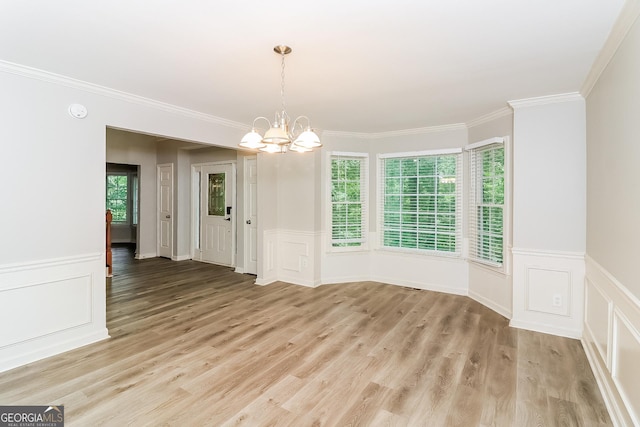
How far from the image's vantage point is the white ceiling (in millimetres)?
1847

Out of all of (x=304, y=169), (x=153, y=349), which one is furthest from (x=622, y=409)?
(x=304, y=169)

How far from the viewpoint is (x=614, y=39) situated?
209 centimetres

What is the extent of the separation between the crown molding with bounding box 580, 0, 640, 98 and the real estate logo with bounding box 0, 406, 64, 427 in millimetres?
4079

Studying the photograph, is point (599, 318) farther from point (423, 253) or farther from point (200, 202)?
point (200, 202)

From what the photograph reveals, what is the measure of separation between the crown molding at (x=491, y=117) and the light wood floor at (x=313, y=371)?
7.86ft

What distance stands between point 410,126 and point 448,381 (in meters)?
3.47

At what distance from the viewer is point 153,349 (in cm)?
292

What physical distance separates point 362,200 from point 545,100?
9.07ft

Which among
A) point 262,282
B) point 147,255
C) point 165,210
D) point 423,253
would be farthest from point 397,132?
point 147,255

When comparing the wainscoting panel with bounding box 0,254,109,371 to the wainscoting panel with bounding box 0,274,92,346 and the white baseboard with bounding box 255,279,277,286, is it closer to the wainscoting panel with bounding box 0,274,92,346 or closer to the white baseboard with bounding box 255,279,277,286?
the wainscoting panel with bounding box 0,274,92,346

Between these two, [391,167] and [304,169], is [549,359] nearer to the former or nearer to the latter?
[391,167]

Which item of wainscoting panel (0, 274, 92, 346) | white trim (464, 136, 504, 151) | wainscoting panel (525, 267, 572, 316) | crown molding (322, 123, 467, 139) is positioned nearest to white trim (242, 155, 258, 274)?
crown molding (322, 123, 467, 139)

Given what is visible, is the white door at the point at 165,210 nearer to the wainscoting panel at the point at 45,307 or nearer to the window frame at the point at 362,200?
the window frame at the point at 362,200

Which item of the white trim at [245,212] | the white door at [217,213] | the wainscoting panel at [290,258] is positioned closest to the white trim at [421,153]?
the wainscoting panel at [290,258]
